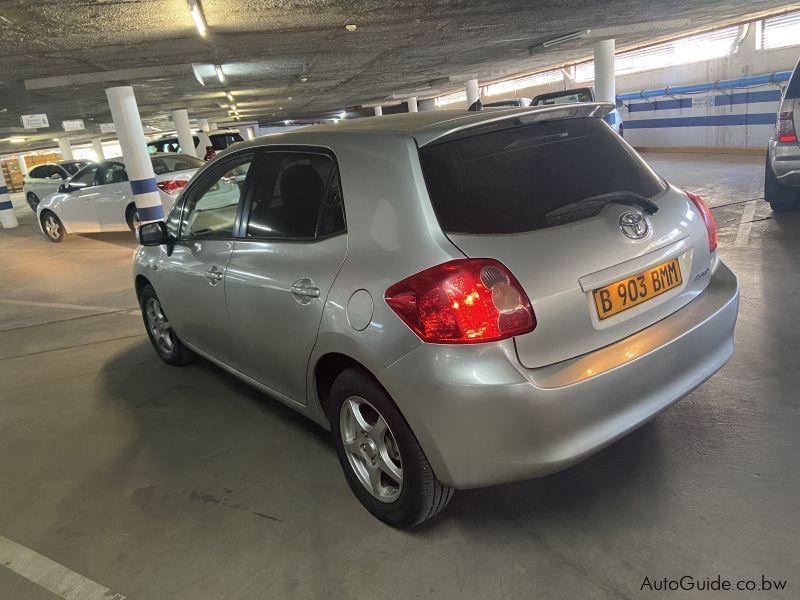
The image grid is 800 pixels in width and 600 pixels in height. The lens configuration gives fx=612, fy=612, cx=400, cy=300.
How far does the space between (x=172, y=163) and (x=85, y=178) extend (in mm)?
1849

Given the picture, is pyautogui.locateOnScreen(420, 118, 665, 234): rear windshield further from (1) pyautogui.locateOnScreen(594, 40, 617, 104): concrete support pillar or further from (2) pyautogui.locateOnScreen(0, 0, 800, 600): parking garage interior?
A: (1) pyautogui.locateOnScreen(594, 40, 617, 104): concrete support pillar

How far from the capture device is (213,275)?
3.10m

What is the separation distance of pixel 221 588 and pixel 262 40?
700 cm

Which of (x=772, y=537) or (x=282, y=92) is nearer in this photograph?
(x=772, y=537)

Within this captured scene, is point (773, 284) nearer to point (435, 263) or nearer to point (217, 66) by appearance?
point (435, 263)

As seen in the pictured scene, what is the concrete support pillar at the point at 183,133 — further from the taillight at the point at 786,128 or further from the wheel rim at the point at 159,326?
the taillight at the point at 786,128

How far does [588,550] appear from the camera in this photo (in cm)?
212

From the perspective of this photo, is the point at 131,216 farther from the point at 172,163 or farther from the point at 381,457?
the point at 381,457

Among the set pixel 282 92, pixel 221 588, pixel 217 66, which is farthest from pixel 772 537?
pixel 282 92

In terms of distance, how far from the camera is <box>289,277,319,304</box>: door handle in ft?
7.75

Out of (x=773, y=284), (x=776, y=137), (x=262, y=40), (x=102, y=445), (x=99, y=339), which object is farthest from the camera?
(x=262, y=40)

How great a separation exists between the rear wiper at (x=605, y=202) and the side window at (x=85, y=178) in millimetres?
10754

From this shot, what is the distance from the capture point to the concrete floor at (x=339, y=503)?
2.08 meters

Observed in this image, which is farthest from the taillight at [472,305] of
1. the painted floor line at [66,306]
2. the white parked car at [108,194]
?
the white parked car at [108,194]
